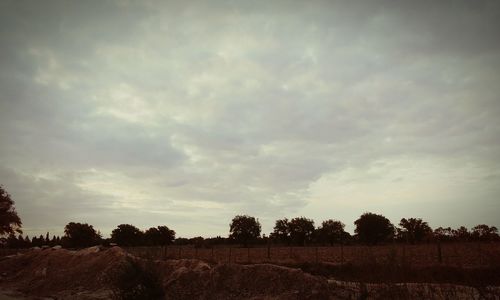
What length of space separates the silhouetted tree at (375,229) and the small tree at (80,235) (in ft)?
239

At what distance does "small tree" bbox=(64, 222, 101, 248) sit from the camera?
99375mm

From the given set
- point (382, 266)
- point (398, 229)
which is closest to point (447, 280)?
point (382, 266)

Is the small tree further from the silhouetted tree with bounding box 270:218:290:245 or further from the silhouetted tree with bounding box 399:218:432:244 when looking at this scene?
the silhouetted tree with bounding box 399:218:432:244

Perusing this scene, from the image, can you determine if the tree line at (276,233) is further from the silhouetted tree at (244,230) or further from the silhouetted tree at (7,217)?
the silhouetted tree at (7,217)

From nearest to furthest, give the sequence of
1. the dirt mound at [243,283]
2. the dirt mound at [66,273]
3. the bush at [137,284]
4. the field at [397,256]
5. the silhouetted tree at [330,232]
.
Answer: the bush at [137,284]
the dirt mound at [243,283]
the field at [397,256]
the dirt mound at [66,273]
the silhouetted tree at [330,232]

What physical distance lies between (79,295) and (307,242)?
267ft

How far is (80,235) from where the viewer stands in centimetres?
9975

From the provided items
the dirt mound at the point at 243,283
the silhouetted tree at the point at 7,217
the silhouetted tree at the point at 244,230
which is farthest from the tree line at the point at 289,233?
the dirt mound at the point at 243,283

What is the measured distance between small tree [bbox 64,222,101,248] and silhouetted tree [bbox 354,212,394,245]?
72711 millimetres

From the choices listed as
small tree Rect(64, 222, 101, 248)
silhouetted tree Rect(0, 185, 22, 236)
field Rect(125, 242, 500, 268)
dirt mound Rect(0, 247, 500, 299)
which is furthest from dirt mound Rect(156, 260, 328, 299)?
small tree Rect(64, 222, 101, 248)

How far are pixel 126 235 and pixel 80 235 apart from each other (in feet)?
41.2

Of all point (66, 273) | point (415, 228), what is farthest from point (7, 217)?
point (415, 228)

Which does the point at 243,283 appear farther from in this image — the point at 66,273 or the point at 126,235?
the point at 126,235

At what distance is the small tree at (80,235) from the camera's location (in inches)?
3912
